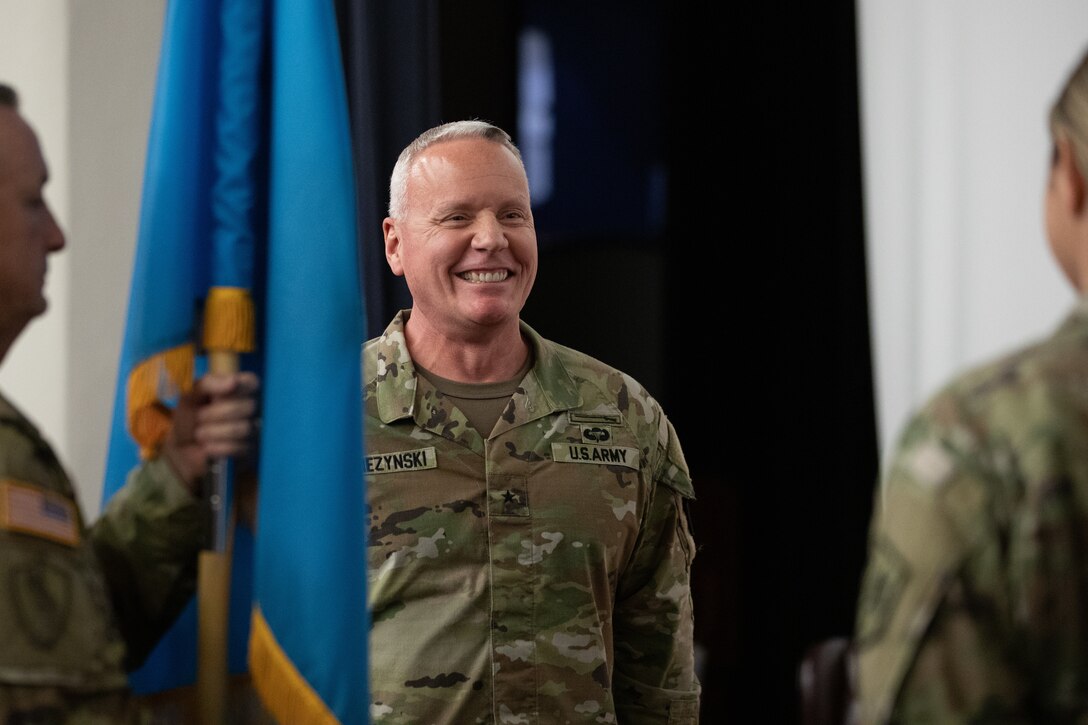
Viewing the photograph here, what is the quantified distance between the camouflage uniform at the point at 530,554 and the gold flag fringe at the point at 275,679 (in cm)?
55

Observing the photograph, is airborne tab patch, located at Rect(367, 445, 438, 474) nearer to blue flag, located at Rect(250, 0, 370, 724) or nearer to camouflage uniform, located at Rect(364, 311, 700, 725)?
camouflage uniform, located at Rect(364, 311, 700, 725)

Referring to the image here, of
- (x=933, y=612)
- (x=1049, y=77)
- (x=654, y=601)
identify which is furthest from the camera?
(x=1049, y=77)

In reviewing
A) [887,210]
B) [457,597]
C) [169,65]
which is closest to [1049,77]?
[887,210]

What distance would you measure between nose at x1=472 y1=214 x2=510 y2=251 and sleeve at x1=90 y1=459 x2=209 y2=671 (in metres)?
0.85

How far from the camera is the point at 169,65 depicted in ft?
5.24

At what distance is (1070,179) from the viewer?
4.09 ft

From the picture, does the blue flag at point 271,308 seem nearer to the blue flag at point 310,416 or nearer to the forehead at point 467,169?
the blue flag at point 310,416

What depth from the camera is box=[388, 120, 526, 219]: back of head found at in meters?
2.28

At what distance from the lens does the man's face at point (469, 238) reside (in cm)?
221

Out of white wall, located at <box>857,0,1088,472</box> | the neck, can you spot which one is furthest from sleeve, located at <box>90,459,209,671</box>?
white wall, located at <box>857,0,1088,472</box>

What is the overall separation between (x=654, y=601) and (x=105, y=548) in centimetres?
102

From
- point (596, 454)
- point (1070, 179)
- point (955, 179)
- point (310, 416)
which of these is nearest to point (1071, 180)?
point (1070, 179)

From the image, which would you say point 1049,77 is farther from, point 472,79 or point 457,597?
point 457,597

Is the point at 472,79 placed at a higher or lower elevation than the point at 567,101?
lower
